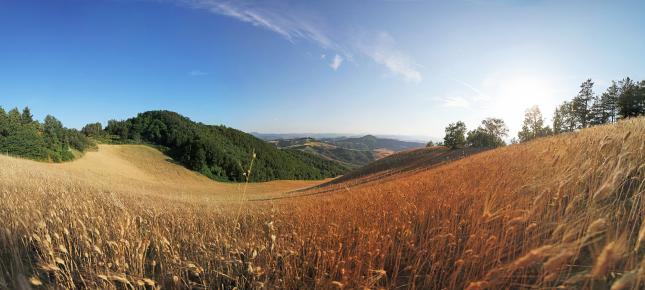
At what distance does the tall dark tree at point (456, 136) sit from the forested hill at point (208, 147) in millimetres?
33581

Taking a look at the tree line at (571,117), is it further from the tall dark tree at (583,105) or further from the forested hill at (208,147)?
the forested hill at (208,147)

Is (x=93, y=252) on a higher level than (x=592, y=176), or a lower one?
lower

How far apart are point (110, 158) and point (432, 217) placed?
56.8 m

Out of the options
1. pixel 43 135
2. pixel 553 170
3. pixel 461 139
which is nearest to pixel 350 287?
pixel 553 170

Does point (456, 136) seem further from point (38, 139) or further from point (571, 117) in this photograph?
point (38, 139)

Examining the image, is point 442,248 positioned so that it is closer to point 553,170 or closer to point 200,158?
Answer: point 553,170

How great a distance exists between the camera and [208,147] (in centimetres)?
6297

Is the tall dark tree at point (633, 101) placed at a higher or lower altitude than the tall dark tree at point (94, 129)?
higher

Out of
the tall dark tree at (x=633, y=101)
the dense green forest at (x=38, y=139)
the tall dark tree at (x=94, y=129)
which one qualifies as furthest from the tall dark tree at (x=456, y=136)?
the tall dark tree at (x=94, y=129)

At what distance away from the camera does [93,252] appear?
9.55 feet

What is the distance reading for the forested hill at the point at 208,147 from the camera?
60.9 meters

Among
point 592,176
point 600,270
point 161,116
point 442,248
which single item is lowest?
point 442,248

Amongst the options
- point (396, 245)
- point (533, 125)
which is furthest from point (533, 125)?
point (396, 245)

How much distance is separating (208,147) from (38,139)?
28.8 m
